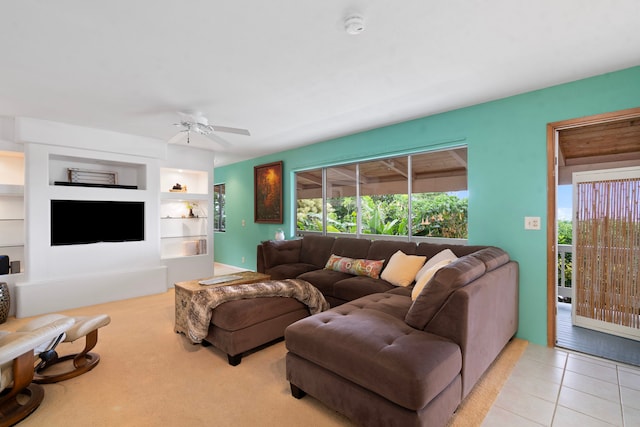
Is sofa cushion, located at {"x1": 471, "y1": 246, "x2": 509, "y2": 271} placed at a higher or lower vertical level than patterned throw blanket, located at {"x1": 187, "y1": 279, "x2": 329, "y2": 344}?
higher

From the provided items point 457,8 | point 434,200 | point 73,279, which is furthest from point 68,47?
point 434,200

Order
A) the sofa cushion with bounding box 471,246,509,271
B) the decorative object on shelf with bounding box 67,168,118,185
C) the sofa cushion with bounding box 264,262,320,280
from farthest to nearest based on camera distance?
1. the decorative object on shelf with bounding box 67,168,118,185
2. the sofa cushion with bounding box 264,262,320,280
3. the sofa cushion with bounding box 471,246,509,271

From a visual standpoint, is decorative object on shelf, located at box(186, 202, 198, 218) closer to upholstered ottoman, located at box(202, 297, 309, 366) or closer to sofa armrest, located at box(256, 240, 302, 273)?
sofa armrest, located at box(256, 240, 302, 273)

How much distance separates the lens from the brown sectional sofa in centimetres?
151

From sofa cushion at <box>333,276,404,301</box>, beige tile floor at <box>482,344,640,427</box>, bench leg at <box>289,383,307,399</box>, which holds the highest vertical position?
sofa cushion at <box>333,276,404,301</box>

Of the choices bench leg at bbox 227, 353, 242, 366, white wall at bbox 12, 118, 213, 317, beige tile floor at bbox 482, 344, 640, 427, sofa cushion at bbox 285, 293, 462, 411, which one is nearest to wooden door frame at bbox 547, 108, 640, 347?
beige tile floor at bbox 482, 344, 640, 427

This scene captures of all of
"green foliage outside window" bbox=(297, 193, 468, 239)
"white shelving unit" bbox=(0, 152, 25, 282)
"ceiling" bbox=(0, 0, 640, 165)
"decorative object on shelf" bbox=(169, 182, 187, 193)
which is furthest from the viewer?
"decorative object on shelf" bbox=(169, 182, 187, 193)

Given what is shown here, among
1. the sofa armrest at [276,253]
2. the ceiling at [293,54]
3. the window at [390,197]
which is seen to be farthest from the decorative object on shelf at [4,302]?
the window at [390,197]

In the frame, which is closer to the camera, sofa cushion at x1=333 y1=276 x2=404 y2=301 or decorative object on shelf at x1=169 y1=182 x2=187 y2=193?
sofa cushion at x1=333 y1=276 x2=404 y2=301

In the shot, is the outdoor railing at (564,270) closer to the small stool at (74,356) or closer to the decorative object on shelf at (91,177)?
the small stool at (74,356)

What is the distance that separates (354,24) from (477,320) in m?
2.04

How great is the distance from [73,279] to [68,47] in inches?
127

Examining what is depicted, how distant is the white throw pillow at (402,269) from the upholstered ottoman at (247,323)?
1.13 metres

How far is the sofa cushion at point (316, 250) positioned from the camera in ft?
14.4
